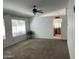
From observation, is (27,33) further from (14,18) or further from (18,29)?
(14,18)

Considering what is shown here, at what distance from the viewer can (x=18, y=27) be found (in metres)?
7.62

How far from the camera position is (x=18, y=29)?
7.61m

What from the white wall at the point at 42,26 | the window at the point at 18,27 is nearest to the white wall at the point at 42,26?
the white wall at the point at 42,26

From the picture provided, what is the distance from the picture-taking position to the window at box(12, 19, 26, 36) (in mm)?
6994

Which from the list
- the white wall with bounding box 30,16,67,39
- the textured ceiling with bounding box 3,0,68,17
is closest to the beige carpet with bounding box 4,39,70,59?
the textured ceiling with bounding box 3,0,68,17

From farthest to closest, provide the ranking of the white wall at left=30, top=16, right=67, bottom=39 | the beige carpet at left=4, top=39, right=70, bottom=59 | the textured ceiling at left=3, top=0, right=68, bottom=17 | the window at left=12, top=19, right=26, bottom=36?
the white wall at left=30, top=16, right=67, bottom=39 < the window at left=12, top=19, right=26, bottom=36 < the beige carpet at left=4, top=39, right=70, bottom=59 < the textured ceiling at left=3, top=0, right=68, bottom=17

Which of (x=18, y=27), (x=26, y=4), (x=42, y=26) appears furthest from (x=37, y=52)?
(x=42, y=26)

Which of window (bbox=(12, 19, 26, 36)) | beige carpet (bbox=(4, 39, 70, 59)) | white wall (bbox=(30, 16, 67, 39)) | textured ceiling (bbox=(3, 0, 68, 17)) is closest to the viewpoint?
textured ceiling (bbox=(3, 0, 68, 17))

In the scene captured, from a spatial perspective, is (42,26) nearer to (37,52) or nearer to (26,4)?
(37,52)

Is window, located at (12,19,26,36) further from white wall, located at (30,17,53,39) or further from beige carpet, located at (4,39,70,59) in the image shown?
beige carpet, located at (4,39,70,59)

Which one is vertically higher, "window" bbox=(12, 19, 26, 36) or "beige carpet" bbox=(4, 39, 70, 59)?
"window" bbox=(12, 19, 26, 36)

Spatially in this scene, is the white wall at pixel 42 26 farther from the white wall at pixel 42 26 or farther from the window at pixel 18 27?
the window at pixel 18 27
